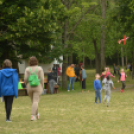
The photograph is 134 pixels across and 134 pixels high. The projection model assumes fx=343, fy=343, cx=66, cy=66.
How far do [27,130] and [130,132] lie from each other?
232cm

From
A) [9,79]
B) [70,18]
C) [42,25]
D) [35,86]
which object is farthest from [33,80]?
[70,18]

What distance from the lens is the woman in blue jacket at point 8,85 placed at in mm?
9391

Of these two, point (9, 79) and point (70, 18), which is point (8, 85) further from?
point (70, 18)

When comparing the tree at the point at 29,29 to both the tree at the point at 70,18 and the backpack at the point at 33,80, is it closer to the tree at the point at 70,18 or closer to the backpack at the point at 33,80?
the tree at the point at 70,18

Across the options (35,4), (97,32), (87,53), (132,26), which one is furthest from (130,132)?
(87,53)

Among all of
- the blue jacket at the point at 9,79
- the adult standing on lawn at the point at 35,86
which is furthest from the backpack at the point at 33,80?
the blue jacket at the point at 9,79

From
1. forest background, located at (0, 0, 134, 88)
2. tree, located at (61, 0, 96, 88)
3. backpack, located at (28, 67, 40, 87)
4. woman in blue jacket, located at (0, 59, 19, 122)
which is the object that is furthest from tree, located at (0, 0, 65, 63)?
backpack, located at (28, 67, 40, 87)

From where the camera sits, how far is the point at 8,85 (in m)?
9.48

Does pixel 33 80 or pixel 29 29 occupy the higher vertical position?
pixel 29 29

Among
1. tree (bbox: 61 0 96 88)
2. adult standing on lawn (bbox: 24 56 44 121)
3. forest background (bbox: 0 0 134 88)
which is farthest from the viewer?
tree (bbox: 61 0 96 88)

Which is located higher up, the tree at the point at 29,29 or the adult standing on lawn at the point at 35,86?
the tree at the point at 29,29

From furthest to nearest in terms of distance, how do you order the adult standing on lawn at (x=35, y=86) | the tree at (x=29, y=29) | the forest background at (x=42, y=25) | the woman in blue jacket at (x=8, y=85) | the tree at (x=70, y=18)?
the tree at (x=70, y=18) < the forest background at (x=42, y=25) < the tree at (x=29, y=29) < the adult standing on lawn at (x=35, y=86) < the woman in blue jacket at (x=8, y=85)

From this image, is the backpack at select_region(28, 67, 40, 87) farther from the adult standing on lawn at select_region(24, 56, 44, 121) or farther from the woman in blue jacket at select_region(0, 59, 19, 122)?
the woman in blue jacket at select_region(0, 59, 19, 122)

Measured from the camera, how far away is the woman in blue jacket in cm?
939
